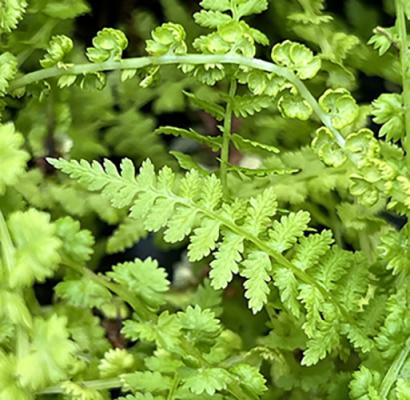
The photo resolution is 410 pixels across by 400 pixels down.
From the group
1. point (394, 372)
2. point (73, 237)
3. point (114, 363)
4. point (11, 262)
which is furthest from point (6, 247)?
point (394, 372)

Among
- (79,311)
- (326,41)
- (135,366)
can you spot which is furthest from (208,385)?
(326,41)

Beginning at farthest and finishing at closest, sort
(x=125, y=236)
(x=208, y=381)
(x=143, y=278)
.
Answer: (x=125, y=236) → (x=143, y=278) → (x=208, y=381)

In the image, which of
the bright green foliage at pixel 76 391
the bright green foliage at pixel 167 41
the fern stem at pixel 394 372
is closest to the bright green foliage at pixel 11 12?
the bright green foliage at pixel 167 41

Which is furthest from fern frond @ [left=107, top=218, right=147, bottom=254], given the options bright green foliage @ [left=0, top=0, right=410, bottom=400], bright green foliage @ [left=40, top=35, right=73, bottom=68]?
bright green foliage @ [left=40, top=35, right=73, bottom=68]

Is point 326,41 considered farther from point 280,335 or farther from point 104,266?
point 104,266

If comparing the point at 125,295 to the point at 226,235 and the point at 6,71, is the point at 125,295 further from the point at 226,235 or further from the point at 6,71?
the point at 6,71

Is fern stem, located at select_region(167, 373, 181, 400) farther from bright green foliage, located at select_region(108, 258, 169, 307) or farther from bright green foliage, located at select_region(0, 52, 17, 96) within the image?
bright green foliage, located at select_region(0, 52, 17, 96)

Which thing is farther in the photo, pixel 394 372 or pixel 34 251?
pixel 394 372
